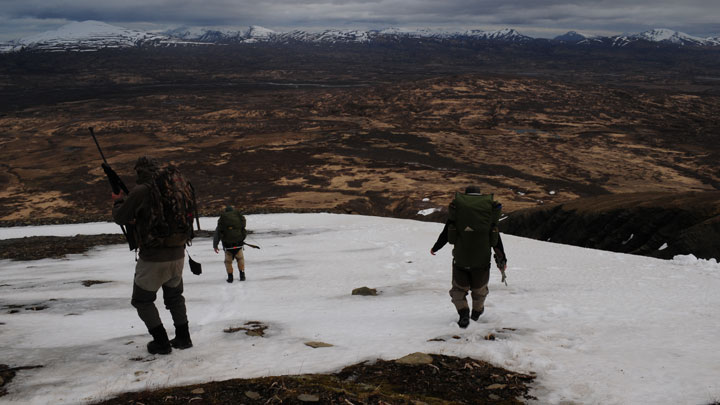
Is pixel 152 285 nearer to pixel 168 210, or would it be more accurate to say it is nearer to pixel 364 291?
pixel 168 210

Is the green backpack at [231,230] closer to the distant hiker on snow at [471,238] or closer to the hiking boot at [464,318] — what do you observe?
the distant hiker on snow at [471,238]

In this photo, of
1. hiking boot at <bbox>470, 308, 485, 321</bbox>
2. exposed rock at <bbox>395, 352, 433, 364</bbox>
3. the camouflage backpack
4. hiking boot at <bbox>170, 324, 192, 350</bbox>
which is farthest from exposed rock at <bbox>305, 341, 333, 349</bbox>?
hiking boot at <bbox>470, 308, 485, 321</bbox>

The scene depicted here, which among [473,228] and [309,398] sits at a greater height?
[473,228]

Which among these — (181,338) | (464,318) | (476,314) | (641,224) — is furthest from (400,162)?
(181,338)

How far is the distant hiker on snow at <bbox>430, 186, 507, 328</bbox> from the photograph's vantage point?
18.4 feet

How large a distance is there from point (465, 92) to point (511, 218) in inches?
3336

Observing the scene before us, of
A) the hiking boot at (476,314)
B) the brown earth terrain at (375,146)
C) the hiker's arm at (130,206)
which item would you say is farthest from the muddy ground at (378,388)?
the brown earth terrain at (375,146)

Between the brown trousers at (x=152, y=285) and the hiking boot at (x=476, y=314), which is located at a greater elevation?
the brown trousers at (x=152, y=285)

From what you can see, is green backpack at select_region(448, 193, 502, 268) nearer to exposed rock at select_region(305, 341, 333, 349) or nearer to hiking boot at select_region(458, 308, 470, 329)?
hiking boot at select_region(458, 308, 470, 329)

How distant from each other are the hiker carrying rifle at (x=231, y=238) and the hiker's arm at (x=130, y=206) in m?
5.25

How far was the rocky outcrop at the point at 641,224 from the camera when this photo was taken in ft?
38.5

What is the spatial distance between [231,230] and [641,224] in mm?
12909

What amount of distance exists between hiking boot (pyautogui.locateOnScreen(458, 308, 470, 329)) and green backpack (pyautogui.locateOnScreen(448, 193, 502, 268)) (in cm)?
63

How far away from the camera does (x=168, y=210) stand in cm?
468
